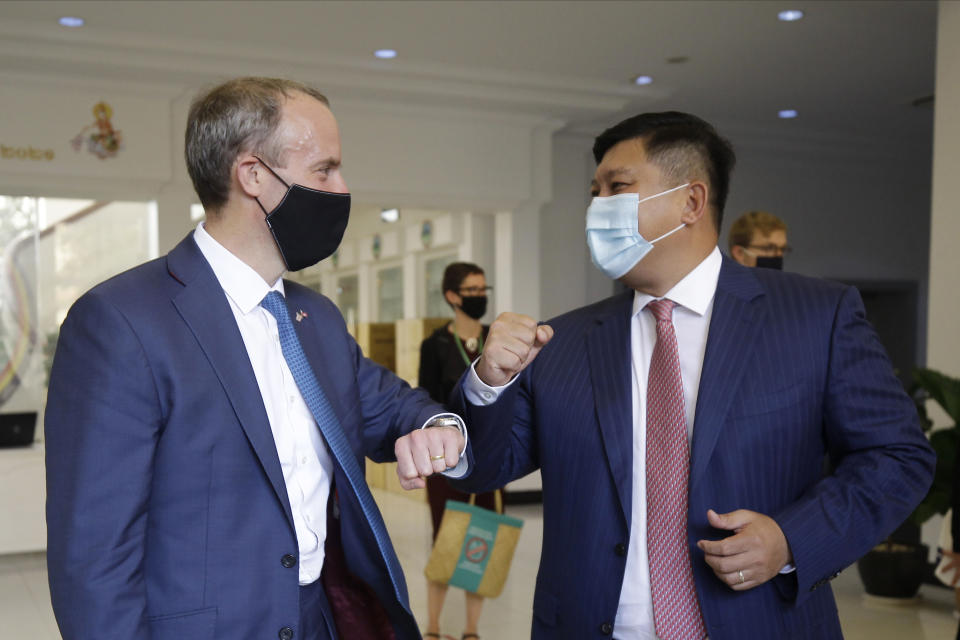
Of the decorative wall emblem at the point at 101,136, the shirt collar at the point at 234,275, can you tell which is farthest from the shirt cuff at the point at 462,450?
the decorative wall emblem at the point at 101,136

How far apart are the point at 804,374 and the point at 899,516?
0.33 m

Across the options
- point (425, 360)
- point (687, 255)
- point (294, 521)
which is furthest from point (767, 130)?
point (294, 521)

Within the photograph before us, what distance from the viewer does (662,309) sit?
203 cm

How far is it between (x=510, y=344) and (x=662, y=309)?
1.38 ft

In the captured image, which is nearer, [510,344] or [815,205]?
[510,344]

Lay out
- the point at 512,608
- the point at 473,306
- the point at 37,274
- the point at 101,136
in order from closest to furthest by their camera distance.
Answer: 1. the point at 473,306
2. the point at 512,608
3. the point at 101,136
4. the point at 37,274

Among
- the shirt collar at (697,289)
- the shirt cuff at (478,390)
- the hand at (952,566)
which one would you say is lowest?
the hand at (952,566)

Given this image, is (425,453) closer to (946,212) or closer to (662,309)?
(662,309)

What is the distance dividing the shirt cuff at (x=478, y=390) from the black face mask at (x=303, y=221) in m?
0.40

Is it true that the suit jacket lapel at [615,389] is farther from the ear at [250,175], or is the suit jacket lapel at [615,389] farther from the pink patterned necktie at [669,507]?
the ear at [250,175]

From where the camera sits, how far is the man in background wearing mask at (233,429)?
58.0 inches

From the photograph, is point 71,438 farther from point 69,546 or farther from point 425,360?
point 425,360

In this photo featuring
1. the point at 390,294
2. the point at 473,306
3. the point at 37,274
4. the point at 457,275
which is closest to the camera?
the point at 473,306

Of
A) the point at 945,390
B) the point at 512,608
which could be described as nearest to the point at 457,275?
the point at 512,608
